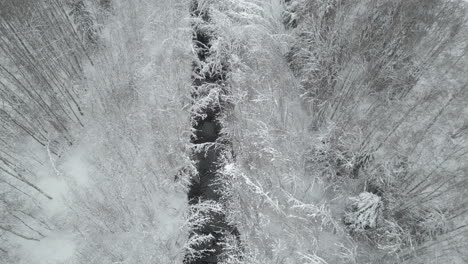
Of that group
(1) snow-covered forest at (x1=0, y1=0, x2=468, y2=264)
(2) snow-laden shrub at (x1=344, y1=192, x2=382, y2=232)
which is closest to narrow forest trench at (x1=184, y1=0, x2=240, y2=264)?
(1) snow-covered forest at (x1=0, y1=0, x2=468, y2=264)

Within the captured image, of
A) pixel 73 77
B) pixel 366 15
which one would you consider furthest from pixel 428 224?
pixel 73 77

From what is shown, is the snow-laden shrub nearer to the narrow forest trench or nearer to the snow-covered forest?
the snow-covered forest

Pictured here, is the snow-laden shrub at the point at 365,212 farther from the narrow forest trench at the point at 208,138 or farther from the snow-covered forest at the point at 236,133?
the narrow forest trench at the point at 208,138

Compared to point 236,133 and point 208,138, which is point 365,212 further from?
point 208,138

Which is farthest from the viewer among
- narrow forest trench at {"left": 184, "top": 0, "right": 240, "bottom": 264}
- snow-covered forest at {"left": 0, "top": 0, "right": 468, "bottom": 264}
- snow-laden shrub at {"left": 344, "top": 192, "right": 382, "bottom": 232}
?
narrow forest trench at {"left": 184, "top": 0, "right": 240, "bottom": 264}

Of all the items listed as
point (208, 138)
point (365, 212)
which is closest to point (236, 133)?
point (208, 138)

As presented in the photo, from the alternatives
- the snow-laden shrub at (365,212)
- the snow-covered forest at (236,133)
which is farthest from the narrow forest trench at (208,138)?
the snow-laden shrub at (365,212)

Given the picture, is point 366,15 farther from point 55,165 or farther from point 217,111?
point 55,165
